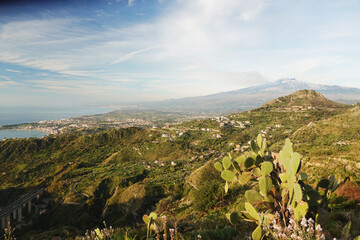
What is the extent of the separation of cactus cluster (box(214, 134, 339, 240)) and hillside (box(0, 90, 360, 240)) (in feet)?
4.24

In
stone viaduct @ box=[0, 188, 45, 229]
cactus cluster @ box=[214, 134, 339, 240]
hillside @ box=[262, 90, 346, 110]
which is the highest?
cactus cluster @ box=[214, 134, 339, 240]

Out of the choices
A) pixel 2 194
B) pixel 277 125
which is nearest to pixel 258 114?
pixel 277 125

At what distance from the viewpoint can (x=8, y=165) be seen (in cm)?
7869

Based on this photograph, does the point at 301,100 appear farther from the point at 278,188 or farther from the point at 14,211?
the point at 14,211

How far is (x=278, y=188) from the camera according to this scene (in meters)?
3.56

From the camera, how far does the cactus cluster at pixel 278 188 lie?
2857 millimetres

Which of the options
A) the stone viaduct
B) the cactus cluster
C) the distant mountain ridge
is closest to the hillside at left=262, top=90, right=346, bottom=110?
the distant mountain ridge

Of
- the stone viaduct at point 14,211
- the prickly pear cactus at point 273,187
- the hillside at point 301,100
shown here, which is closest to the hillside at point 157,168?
the prickly pear cactus at point 273,187

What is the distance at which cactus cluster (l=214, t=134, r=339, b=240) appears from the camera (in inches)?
112

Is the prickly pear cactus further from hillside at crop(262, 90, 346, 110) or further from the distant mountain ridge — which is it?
the distant mountain ridge

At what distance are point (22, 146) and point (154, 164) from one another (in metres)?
81.3

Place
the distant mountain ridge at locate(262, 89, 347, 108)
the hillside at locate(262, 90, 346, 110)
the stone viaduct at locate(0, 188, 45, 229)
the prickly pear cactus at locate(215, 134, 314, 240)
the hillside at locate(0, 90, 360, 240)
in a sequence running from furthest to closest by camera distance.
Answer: the distant mountain ridge at locate(262, 89, 347, 108) < the hillside at locate(262, 90, 346, 110) < the stone viaduct at locate(0, 188, 45, 229) < the hillside at locate(0, 90, 360, 240) < the prickly pear cactus at locate(215, 134, 314, 240)

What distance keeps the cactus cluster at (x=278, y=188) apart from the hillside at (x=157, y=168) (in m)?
1.29

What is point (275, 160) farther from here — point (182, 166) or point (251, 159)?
point (182, 166)
